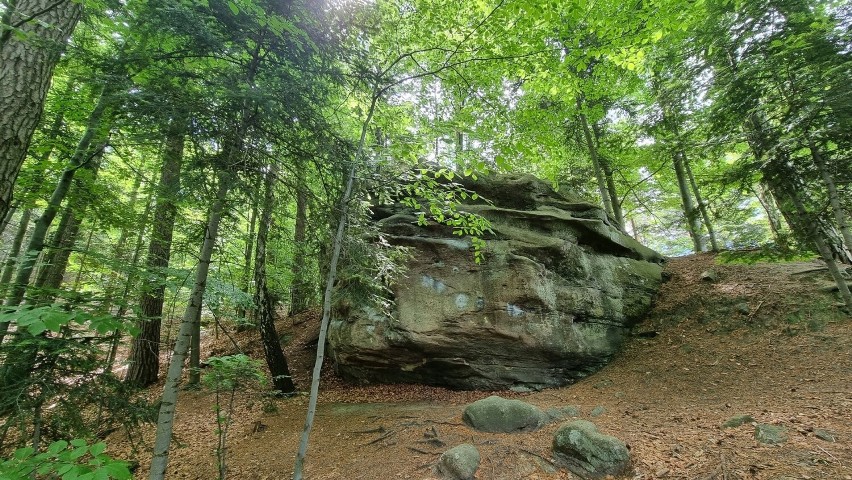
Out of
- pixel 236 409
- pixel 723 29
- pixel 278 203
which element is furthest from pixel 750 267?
pixel 236 409

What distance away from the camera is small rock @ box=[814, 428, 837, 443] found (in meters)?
4.15

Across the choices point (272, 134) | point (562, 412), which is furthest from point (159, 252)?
point (562, 412)

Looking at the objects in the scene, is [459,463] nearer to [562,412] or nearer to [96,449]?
[562,412]

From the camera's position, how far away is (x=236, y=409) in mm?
7930

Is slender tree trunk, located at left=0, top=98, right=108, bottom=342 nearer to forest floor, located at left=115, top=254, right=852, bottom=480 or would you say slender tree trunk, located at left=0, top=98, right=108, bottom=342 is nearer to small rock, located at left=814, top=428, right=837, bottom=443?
forest floor, located at left=115, top=254, right=852, bottom=480

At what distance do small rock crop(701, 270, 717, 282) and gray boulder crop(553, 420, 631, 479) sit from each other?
25.3 ft

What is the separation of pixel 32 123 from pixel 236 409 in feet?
22.1

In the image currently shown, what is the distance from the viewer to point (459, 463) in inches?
180

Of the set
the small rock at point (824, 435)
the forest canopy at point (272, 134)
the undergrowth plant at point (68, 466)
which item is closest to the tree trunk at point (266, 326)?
the forest canopy at point (272, 134)

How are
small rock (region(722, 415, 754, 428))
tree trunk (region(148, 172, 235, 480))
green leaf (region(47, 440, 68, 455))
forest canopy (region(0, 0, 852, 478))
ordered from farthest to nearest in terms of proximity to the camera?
small rock (region(722, 415, 754, 428)), tree trunk (region(148, 172, 235, 480)), forest canopy (region(0, 0, 852, 478)), green leaf (region(47, 440, 68, 455))

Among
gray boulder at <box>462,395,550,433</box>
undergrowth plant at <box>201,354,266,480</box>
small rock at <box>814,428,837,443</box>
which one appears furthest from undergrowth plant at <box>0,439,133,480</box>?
small rock at <box>814,428,837,443</box>

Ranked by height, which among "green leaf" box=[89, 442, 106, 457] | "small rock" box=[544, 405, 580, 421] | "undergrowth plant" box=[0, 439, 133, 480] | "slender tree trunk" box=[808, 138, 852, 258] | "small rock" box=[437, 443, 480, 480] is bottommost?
"small rock" box=[437, 443, 480, 480]

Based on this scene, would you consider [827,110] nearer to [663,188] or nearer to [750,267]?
[750,267]

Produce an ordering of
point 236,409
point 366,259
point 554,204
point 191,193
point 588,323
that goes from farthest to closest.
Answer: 1. point 554,204
2. point 588,323
3. point 236,409
4. point 366,259
5. point 191,193
